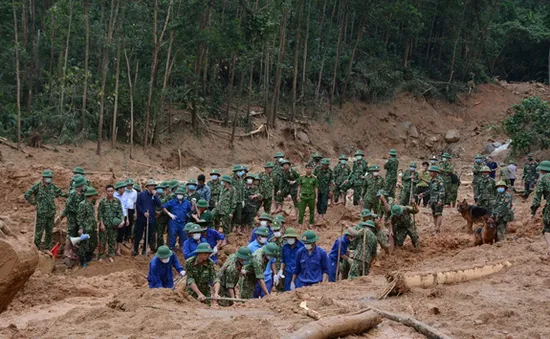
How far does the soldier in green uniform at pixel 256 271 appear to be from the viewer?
399 inches

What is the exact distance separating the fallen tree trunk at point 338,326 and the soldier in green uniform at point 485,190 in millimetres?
9186

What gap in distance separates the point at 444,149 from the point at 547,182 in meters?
25.5

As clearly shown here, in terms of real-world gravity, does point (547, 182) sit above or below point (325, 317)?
above

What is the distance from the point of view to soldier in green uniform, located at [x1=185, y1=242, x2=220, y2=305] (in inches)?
384

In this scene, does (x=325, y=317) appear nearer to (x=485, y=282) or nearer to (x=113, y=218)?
(x=485, y=282)

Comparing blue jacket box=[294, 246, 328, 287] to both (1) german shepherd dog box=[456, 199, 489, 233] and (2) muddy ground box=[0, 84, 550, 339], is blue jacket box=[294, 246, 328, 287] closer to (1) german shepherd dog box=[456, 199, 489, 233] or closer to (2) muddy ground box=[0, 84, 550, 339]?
(2) muddy ground box=[0, 84, 550, 339]

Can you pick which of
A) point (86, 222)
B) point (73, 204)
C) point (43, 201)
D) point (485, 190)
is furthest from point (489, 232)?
point (43, 201)

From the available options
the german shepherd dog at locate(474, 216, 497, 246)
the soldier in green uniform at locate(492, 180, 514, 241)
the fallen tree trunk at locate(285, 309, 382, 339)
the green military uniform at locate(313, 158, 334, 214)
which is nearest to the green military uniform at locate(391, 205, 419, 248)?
the german shepherd dog at locate(474, 216, 497, 246)

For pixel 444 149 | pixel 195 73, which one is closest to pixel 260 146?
pixel 195 73

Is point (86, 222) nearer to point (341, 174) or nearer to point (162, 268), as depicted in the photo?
point (162, 268)

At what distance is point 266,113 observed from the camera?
32562 mm

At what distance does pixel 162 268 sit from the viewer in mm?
10508

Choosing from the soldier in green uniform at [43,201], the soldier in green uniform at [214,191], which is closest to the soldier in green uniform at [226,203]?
the soldier in green uniform at [214,191]

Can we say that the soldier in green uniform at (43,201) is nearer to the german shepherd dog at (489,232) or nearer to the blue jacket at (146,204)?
the blue jacket at (146,204)
